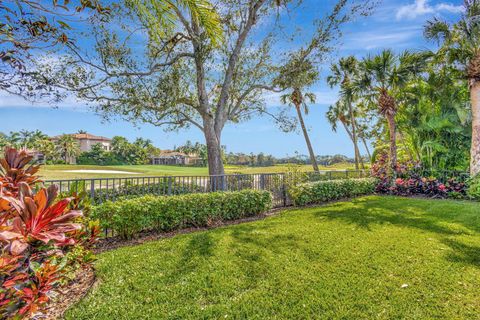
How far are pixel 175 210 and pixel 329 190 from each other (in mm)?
5591

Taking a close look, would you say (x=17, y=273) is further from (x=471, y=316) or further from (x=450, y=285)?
(x=450, y=285)

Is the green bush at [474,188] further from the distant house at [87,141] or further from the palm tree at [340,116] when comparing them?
the distant house at [87,141]

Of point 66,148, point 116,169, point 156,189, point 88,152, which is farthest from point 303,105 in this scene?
point 66,148

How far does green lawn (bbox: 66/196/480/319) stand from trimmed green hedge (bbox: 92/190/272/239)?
688 millimetres

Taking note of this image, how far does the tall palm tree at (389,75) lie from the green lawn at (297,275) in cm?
687

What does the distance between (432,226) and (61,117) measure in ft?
32.7

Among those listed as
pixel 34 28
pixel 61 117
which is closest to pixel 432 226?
pixel 34 28

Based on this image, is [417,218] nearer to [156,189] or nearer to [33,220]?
[156,189]

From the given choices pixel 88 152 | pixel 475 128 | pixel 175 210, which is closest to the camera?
pixel 175 210

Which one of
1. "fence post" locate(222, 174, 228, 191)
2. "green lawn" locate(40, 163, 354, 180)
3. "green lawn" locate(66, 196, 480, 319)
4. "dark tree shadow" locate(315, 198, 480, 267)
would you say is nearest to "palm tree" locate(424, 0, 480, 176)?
→ "dark tree shadow" locate(315, 198, 480, 267)

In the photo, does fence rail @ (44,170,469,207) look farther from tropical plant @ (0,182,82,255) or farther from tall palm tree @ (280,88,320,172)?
tall palm tree @ (280,88,320,172)

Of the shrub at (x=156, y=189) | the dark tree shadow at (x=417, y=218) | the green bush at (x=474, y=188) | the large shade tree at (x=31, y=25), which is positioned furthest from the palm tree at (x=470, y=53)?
the large shade tree at (x=31, y=25)

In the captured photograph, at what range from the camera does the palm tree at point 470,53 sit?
8.55 m

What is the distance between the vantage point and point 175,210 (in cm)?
524
